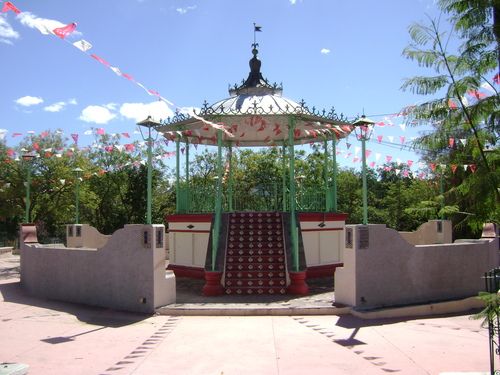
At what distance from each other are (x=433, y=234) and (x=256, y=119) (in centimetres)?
793

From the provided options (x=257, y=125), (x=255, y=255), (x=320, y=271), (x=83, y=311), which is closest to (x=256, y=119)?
(x=257, y=125)

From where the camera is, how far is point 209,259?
12602 mm

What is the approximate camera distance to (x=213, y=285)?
39.1ft

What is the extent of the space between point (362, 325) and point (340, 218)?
6.34m


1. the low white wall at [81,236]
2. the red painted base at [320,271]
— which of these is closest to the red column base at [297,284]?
the red painted base at [320,271]

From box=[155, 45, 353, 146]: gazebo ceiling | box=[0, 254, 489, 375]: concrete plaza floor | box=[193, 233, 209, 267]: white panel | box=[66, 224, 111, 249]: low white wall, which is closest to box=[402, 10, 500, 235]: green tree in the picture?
box=[0, 254, 489, 375]: concrete plaza floor

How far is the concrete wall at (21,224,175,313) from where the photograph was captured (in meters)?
10.3

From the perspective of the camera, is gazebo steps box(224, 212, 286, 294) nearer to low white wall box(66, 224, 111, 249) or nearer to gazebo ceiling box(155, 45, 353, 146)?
gazebo ceiling box(155, 45, 353, 146)

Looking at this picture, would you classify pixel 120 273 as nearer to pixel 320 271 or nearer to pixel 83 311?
pixel 83 311

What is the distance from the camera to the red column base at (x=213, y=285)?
38.8 feet

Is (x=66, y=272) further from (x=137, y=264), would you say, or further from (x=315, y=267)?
(x=315, y=267)

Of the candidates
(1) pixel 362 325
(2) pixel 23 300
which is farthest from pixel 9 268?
(1) pixel 362 325

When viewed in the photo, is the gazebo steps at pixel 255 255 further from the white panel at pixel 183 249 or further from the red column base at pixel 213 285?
the white panel at pixel 183 249

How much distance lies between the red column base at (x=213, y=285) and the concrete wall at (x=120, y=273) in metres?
1.30
